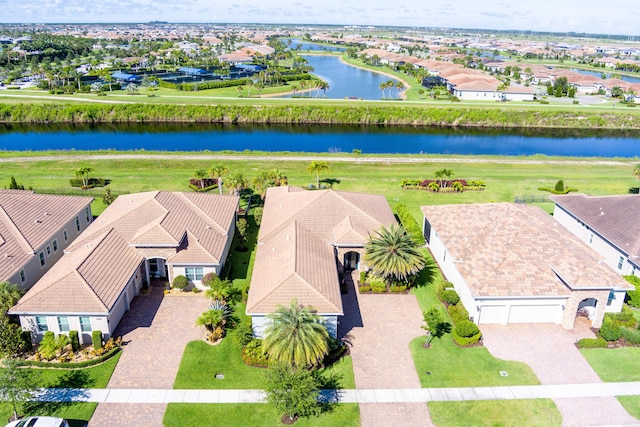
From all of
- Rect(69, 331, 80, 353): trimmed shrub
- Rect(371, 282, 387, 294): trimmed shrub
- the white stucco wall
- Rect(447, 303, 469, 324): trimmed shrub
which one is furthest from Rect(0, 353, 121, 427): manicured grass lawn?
the white stucco wall

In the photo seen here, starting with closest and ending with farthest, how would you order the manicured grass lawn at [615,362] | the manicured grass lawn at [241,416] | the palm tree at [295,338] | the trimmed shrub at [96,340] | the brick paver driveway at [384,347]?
the manicured grass lawn at [241,416]
the brick paver driveway at [384,347]
the palm tree at [295,338]
the manicured grass lawn at [615,362]
the trimmed shrub at [96,340]

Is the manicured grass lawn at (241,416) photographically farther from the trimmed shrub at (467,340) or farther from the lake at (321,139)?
the lake at (321,139)

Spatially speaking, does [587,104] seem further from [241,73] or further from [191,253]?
[191,253]

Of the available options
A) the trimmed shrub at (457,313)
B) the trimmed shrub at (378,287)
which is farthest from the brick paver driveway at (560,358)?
the trimmed shrub at (378,287)

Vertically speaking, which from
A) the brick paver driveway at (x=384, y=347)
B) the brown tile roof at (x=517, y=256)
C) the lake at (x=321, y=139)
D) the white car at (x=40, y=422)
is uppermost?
the brown tile roof at (x=517, y=256)

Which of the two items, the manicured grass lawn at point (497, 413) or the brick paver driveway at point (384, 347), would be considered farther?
the brick paver driveway at point (384, 347)

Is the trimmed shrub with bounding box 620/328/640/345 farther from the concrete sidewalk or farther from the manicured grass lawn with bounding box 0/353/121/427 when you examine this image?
the manicured grass lawn with bounding box 0/353/121/427
